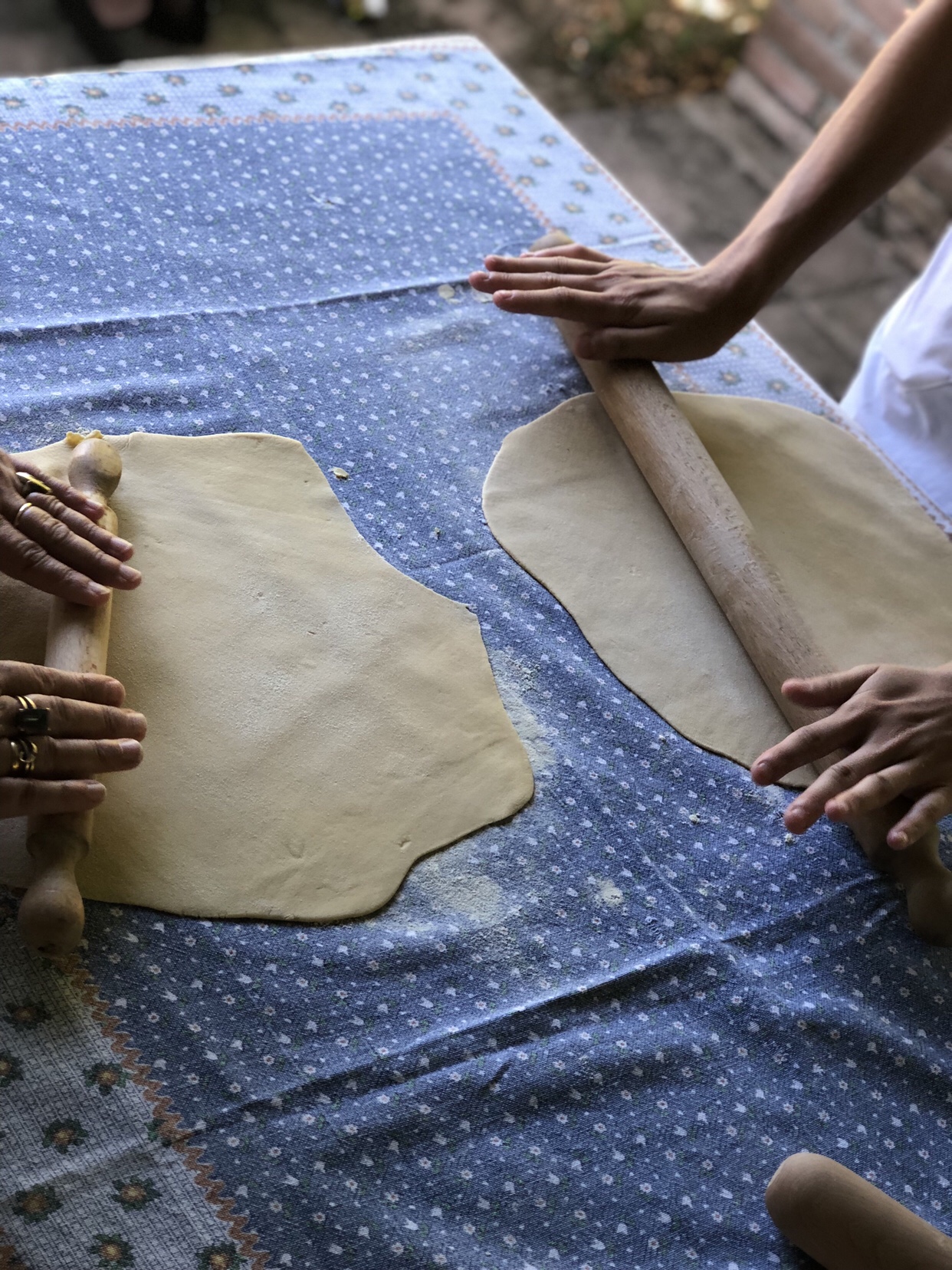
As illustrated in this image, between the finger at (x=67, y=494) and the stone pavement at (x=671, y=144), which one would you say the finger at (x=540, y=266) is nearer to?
the finger at (x=67, y=494)

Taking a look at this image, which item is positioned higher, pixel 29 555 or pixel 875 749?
pixel 875 749

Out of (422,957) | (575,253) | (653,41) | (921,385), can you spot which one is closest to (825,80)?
(653,41)

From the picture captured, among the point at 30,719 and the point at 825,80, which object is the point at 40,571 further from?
the point at 825,80

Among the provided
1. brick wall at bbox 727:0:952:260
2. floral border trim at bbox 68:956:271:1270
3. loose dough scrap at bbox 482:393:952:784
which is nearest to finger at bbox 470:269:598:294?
loose dough scrap at bbox 482:393:952:784

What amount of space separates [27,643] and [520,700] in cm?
52

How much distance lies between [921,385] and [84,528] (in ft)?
4.09

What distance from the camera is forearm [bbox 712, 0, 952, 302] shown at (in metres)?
1.51

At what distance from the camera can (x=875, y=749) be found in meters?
1.16

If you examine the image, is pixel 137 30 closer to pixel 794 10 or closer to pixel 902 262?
pixel 794 10

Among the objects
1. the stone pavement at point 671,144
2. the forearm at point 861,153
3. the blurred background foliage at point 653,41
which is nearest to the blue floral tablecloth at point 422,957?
the forearm at point 861,153

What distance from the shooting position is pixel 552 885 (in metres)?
1.13

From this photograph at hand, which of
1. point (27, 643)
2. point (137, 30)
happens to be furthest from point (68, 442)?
point (137, 30)

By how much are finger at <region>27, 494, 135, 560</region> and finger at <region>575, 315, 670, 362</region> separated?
740 mm

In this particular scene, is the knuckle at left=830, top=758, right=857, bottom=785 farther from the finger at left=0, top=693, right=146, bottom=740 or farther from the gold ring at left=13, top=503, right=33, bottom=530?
the gold ring at left=13, top=503, right=33, bottom=530
